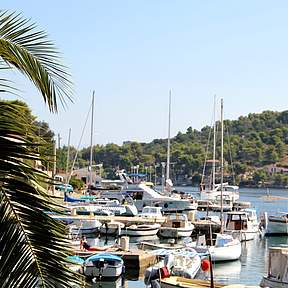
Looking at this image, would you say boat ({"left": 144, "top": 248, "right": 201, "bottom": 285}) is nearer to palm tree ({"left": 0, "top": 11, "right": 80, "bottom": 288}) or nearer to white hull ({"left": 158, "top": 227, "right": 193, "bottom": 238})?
white hull ({"left": 158, "top": 227, "right": 193, "bottom": 238})

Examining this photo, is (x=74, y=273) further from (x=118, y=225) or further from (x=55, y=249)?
(x=118, y=225)

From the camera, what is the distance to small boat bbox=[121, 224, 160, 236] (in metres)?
49.6

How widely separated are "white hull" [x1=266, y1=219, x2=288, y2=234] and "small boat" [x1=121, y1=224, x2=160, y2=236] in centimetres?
1013

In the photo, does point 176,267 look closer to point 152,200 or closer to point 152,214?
point 152,214

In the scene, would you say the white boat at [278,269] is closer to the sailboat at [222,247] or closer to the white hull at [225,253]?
the sailboat at [222,247]

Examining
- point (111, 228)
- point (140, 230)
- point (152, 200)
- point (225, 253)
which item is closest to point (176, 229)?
point (140, 230)

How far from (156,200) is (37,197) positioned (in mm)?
67825

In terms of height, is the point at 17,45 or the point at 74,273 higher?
the point at 17,45

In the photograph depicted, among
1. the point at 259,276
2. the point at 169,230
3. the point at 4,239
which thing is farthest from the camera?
the point at 169,230

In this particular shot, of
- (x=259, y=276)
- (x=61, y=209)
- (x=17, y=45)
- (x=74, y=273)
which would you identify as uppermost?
(x=17, y=45)

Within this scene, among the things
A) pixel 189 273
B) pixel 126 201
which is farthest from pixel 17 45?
pixel 126 201

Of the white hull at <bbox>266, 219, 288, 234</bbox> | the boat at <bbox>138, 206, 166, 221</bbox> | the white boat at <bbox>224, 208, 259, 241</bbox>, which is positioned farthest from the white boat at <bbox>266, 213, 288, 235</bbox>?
the boat at <bbox>138, 206, 166, 221</bbox>

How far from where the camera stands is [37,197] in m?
4.88

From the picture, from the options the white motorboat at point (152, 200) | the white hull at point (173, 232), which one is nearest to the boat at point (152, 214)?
the white hull at point (173, 232)
